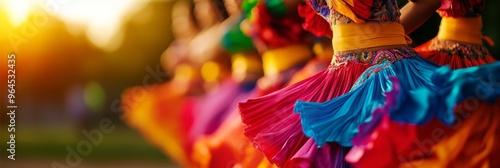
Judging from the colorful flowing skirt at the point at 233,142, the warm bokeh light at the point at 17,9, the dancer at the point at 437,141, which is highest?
the warm bokeh light at the point at 17,9

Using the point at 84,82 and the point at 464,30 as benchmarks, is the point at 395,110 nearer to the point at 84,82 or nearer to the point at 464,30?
the point at 464,30

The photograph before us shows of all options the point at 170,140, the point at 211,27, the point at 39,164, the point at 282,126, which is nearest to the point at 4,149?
the point at 170,140

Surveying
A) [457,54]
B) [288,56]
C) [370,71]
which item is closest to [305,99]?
Answer: [370,71]

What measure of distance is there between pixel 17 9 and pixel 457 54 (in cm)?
421

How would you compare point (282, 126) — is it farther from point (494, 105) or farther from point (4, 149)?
point (4, 149)

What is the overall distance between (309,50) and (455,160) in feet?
6.87

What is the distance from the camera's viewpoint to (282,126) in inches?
129

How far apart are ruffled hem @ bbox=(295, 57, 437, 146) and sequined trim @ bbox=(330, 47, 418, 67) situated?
6cm

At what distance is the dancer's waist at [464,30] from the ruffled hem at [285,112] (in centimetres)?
76

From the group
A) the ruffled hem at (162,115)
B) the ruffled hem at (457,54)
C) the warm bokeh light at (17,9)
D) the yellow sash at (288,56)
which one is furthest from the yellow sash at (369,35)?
the ruffled hem at (162,115)

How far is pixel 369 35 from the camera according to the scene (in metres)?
3.20

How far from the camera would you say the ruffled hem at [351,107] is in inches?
116

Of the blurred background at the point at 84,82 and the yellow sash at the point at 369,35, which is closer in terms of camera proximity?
the yellow sash at the point at 369,35

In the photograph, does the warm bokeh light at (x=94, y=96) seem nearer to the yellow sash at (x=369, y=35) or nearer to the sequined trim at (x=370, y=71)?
the yellow sash at (x=369, y=35)
